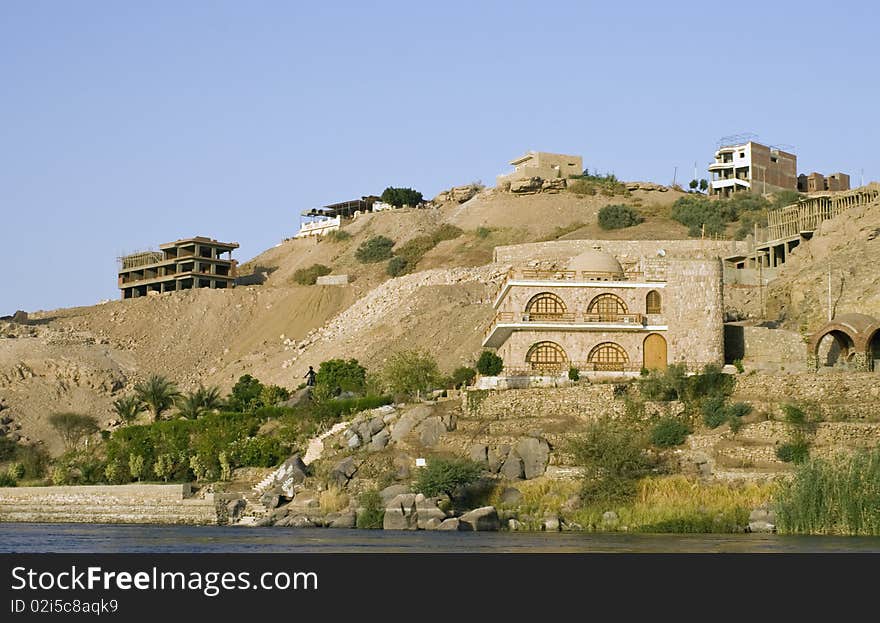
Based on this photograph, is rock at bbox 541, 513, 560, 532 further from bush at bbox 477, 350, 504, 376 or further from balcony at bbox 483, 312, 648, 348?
balcony at bbox 483, 312, 648, 348

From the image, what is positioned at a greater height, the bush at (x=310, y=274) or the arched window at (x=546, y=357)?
the bush at (x=310, y=274)

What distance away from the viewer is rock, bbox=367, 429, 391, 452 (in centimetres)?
5206

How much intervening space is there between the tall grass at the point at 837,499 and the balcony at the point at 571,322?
17.0m

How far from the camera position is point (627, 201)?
11838cm

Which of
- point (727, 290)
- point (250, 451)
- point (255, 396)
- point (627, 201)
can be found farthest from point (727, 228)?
point (250, 451)

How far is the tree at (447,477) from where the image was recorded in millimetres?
46188

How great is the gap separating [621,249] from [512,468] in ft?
140

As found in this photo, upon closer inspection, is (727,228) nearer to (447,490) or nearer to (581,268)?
(581,268)

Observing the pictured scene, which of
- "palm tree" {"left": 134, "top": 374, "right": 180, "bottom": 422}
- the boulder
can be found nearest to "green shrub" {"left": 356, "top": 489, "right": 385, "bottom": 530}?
the boulder

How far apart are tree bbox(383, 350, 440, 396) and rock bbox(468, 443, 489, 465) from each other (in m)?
9.64

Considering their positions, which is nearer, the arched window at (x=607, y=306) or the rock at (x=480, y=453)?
the rock at (x=480, y=453)

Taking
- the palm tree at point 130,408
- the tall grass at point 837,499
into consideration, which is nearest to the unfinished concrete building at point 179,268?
the palm tree at point 130,408

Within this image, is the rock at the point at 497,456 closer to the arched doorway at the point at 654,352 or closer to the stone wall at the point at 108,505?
the arched doorway at the point at 654,352

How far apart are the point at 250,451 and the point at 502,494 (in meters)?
14.0
